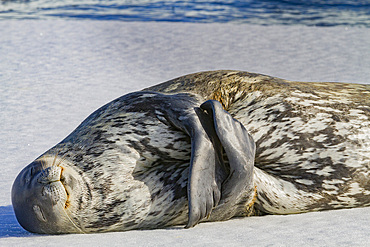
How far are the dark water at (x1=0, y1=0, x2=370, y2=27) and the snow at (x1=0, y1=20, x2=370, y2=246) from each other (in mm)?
1473

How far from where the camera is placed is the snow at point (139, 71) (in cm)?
240

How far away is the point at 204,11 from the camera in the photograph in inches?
514

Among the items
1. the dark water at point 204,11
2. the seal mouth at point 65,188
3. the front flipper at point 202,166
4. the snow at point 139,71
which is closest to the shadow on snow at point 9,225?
the snow at point 139,71

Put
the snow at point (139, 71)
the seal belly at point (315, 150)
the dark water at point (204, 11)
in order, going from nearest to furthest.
Answer: the snow at point (139, 71) → the seal belly at point (315, 150) → the dark water at point (204, 11)

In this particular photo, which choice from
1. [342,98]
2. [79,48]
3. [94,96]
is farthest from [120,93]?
[342,98]

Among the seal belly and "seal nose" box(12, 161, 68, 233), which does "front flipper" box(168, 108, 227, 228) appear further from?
"seal nose" box(12, 161, 68, 233)

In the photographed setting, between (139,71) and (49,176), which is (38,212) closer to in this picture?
(49,176)

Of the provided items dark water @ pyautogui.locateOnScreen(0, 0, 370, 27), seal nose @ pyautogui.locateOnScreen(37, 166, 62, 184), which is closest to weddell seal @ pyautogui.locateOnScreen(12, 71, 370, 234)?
seal nose @ pyautogui.locateOnScreen(37, 166, 62, 184)

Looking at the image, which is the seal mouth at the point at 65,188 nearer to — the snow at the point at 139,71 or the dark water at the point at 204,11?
the snow at the point at 139,71

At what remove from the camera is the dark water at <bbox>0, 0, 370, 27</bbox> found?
11711 mm

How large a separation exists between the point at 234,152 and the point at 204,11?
10835mm

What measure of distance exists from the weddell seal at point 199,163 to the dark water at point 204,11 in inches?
333

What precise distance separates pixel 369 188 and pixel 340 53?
5.35m

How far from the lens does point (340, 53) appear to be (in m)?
7.91
